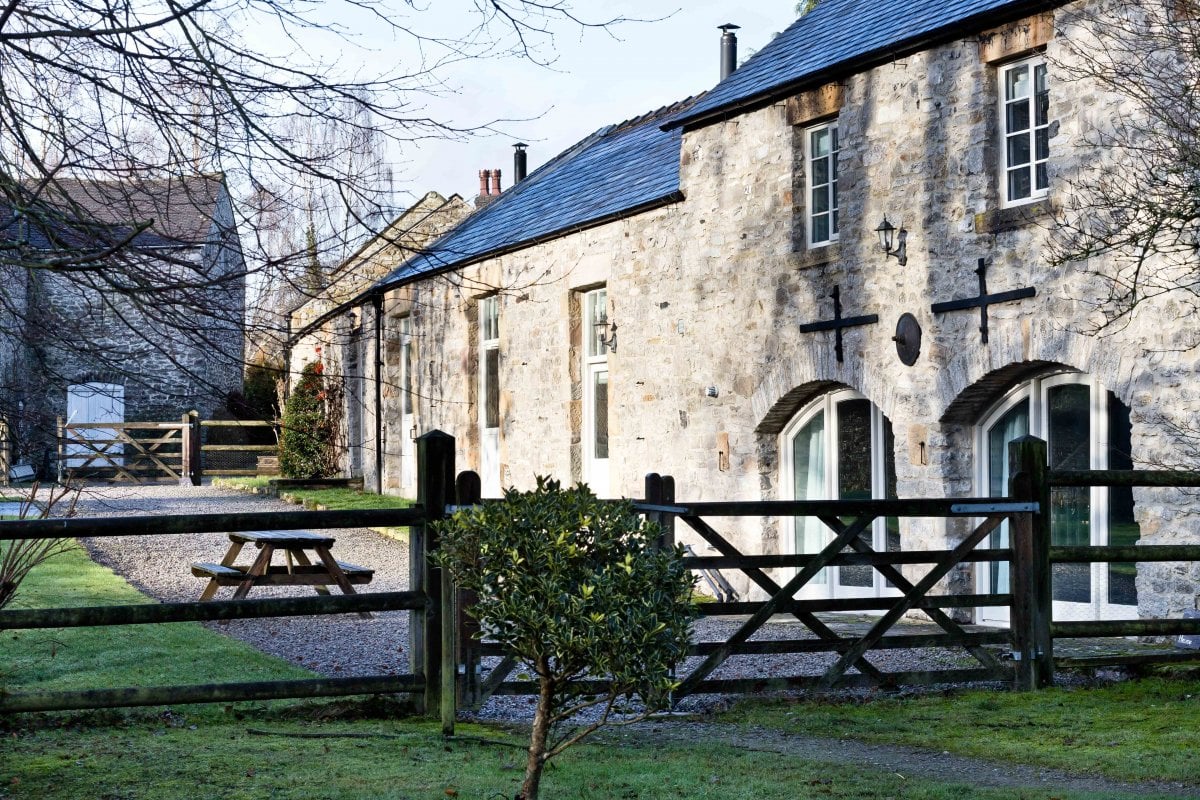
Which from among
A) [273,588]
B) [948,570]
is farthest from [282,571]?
[948,570]

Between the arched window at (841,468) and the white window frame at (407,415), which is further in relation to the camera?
the white window frame at (407,415)

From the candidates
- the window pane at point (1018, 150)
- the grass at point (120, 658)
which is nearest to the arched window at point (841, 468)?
the window pane at point (1018, 150)

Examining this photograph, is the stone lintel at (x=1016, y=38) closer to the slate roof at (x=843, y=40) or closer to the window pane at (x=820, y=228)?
the slate roof at (x=843, y=40)

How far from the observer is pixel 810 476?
12.4 meters

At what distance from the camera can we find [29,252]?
4293 mm

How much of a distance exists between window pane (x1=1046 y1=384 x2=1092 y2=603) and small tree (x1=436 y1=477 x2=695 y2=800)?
589 centimetres

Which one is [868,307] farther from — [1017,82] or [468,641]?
[468,641]

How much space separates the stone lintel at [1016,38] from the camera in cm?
955

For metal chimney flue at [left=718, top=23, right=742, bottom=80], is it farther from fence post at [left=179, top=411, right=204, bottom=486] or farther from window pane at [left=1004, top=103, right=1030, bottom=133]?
fence post at [left=179, top=411, right=204, bottom=486]

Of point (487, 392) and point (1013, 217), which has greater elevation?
point (1013, 217)

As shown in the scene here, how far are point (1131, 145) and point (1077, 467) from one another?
7.86 ft

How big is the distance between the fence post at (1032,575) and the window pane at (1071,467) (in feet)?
7.43

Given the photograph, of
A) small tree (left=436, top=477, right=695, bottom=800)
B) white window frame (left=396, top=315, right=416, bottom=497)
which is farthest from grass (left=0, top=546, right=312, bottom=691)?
white window frame (left=396, top=315, right=416, bottom=497)

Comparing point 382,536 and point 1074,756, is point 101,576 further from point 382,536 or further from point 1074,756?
point 1074,756
